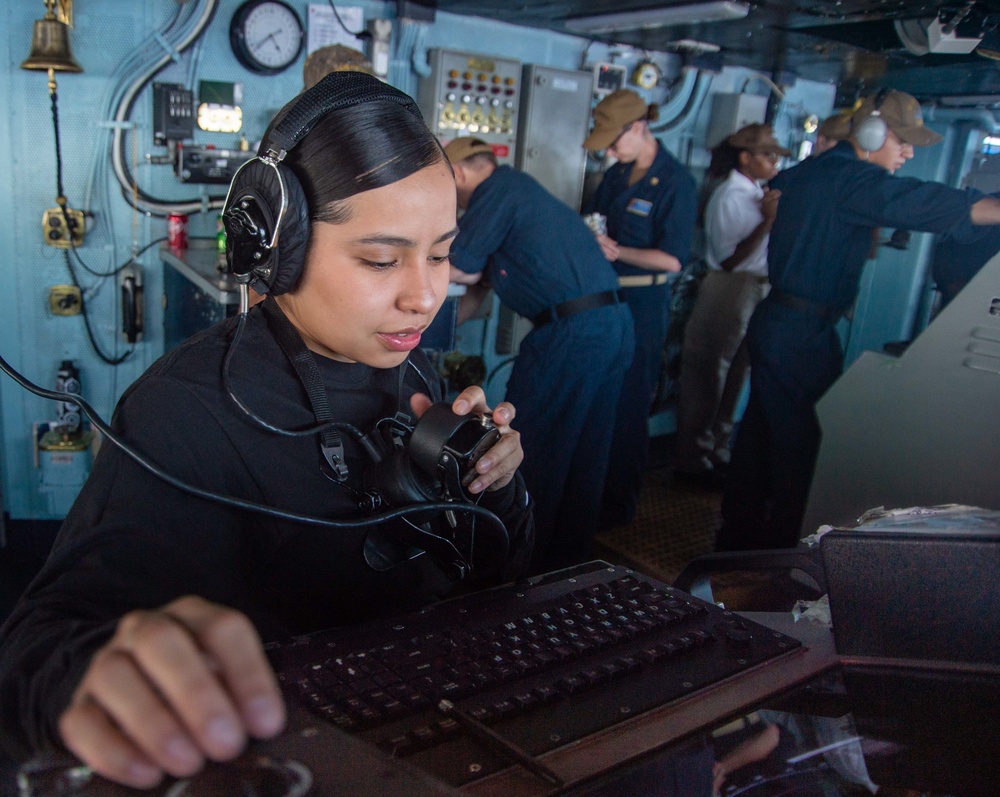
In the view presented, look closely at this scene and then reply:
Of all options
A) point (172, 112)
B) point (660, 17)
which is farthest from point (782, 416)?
point (172, 112)

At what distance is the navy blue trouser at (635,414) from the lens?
3551 millimetres

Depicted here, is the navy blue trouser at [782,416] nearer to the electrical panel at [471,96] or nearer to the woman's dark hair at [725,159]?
the electrical panel at [471,96]

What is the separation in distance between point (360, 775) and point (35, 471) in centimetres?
330

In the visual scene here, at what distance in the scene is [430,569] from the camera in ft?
4.00

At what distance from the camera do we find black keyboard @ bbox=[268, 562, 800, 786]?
2.28ft

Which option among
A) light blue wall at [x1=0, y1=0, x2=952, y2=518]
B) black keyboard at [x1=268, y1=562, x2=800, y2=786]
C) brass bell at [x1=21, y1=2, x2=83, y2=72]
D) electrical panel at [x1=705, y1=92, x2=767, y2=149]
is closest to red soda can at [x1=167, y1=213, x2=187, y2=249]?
light blue wall at [x1=0, y1=0, x2=952, y2=518]

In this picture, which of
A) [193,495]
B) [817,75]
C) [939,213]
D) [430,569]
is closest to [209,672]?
[193,495]

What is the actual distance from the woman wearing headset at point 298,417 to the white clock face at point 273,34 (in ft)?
8.08

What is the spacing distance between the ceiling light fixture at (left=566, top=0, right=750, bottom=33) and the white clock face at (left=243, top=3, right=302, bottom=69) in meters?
1.18

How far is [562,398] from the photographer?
2771 millimetres

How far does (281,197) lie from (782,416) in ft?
7.90

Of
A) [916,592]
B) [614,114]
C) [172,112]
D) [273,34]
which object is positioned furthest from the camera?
[614,114]

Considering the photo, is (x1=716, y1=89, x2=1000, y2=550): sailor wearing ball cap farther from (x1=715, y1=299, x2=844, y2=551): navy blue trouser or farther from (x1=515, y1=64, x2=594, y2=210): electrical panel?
(x1=515, y1=64, x2=594, y2=210): electrical panel

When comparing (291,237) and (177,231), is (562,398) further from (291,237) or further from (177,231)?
(291,237)
